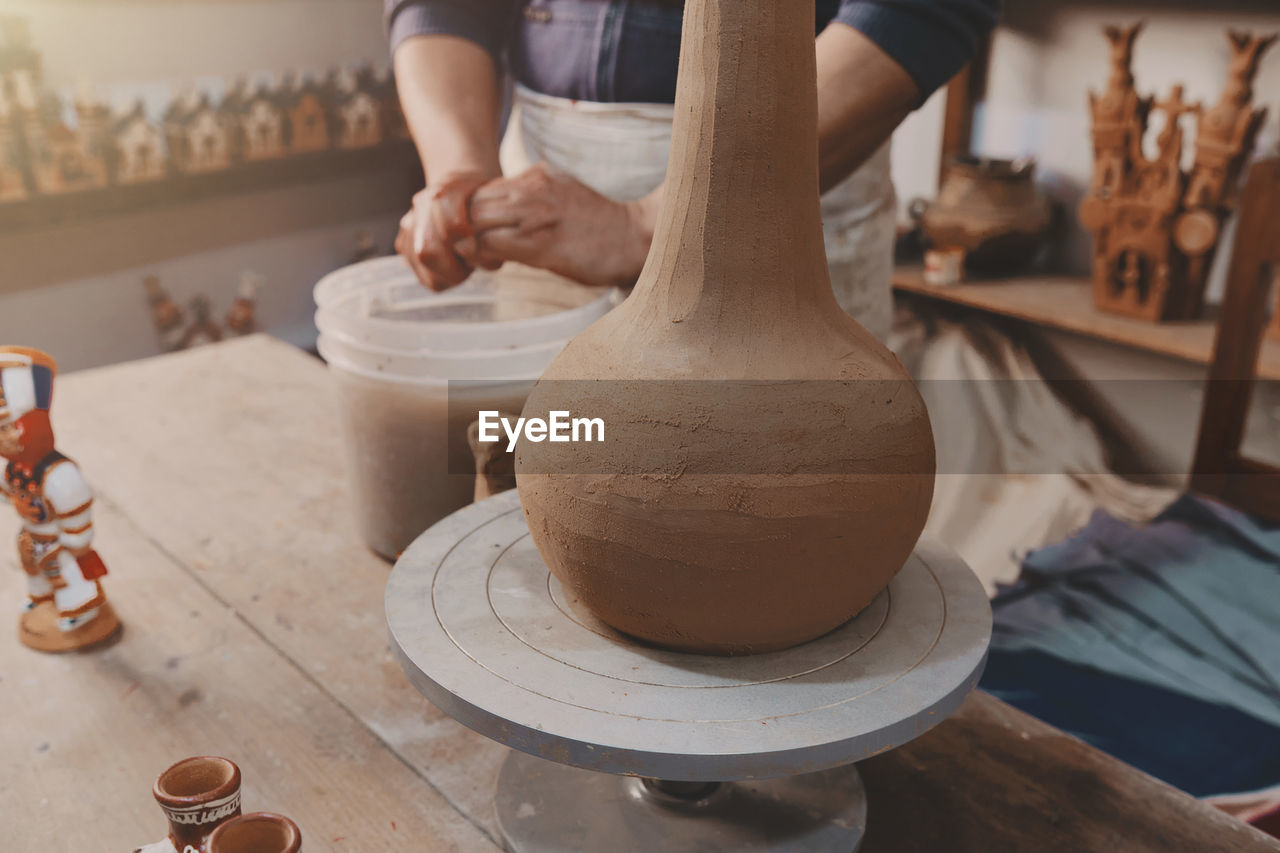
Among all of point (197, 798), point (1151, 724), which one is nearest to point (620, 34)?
point (197, 798)

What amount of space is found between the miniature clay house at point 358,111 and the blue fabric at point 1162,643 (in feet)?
7.21

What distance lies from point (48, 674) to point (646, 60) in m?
0.90

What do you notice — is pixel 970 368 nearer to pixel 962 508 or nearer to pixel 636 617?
pixel 962 508

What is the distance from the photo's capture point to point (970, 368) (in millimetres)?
2645

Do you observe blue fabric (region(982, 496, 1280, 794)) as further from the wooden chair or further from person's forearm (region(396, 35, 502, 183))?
person's forearm (region(396, 35, 502, 183))

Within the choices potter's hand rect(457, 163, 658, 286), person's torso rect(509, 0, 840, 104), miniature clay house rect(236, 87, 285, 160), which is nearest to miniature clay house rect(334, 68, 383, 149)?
miniature clay house rect(236, 87, 285, 160)

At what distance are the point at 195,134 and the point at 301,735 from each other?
219 centimetres

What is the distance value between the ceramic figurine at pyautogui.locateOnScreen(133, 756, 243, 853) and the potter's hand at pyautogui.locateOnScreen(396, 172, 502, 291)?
1.79 ft

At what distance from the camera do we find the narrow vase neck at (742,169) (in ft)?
2.10

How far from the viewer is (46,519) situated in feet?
3.15

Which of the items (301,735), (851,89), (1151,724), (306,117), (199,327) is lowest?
(1151,724)

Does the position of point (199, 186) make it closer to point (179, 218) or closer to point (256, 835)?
point (179, 218)

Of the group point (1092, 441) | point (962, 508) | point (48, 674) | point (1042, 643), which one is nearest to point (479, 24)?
point (48, 674)

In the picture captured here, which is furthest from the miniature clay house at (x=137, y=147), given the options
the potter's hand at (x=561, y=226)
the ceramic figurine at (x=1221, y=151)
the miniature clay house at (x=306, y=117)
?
the ceramic figurine at (x=1221, y=151)
